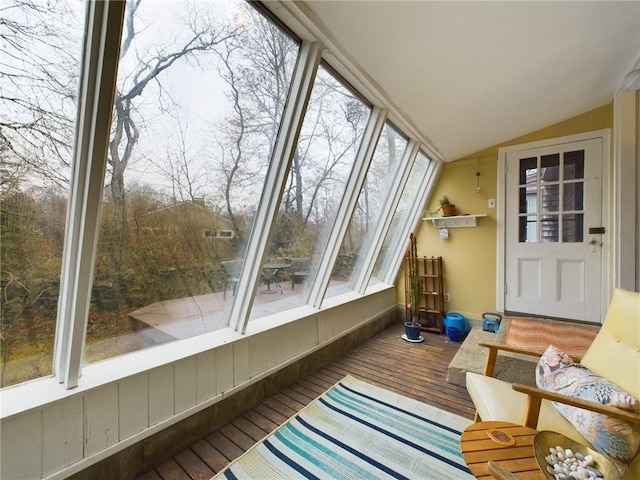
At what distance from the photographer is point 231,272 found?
2018 mm

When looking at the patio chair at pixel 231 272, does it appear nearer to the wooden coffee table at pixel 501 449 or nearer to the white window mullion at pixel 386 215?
the wooden coffee table at pixel 501 449

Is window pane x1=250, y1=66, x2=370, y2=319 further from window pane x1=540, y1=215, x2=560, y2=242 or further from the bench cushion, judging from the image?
window pane x1=540, y1=215, x2=560, y2=242

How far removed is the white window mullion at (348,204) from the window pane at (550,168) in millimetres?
2375

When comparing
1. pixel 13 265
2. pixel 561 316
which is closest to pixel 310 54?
pixel 13 265

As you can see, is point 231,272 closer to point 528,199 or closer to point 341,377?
point 341,377

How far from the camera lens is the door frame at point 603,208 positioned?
9.95ft

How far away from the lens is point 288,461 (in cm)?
162

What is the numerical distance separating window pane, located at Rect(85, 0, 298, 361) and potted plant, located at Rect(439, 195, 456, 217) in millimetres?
3001

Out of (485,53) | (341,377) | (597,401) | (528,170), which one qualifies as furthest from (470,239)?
(597,401)

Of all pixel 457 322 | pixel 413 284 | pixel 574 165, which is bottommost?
pixel 457 322

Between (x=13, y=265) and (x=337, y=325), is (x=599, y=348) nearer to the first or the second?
(x=337, y=325)

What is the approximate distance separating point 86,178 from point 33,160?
174mm

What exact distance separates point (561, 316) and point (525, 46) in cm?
307

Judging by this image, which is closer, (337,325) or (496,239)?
(337,325)
